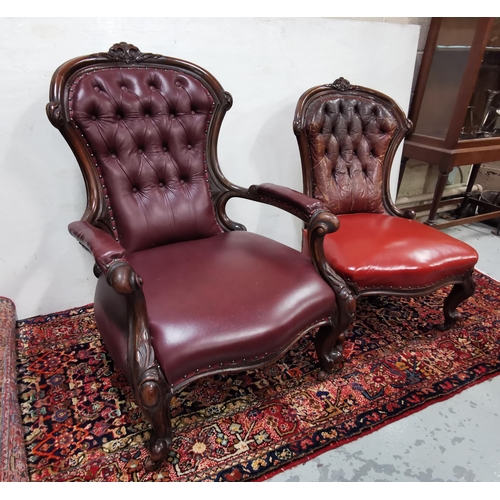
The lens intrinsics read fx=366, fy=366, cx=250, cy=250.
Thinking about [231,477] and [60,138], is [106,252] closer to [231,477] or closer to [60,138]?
[231,477]

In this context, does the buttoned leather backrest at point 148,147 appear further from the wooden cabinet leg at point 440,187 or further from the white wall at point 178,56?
the wooden cabinet leg at point 440,187

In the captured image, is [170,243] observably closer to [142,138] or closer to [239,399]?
[142,138]

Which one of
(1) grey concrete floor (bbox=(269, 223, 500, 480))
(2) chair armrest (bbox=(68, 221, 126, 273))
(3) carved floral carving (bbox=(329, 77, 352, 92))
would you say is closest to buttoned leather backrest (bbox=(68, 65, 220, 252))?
(2) chair armrest (bbox=(68, 221, 126, 273))

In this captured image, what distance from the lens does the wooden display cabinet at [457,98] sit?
6.77 ft

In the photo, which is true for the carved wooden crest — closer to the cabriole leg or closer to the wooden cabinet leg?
the cabriole leg

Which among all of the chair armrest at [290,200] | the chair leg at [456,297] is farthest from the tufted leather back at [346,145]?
the chair leg at [456,297]

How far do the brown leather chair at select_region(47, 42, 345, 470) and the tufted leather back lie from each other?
1.39 feet

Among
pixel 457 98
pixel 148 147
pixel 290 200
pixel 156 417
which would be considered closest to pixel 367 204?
pixel 290 200

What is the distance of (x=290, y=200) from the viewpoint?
1349mm

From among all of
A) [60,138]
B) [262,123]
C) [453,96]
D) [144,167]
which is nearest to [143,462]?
[144,167]

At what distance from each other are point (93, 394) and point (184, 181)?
892 millimetres

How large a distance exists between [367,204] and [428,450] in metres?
1.12

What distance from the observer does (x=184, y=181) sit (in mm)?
1506

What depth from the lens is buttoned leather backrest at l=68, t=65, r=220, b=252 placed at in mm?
1299
